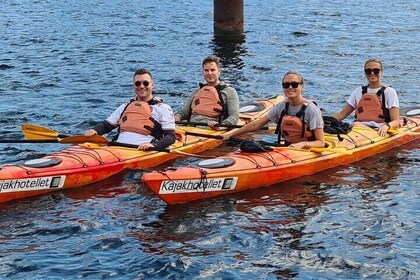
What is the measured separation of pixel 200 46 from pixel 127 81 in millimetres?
5463

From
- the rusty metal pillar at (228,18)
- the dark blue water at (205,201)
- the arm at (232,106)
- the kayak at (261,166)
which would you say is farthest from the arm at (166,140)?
the rusty metal pillar at (228,18)

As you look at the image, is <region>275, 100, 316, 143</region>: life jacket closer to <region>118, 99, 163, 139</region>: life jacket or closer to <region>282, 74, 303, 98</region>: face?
<region>282, 74, 303, 98</region>: face

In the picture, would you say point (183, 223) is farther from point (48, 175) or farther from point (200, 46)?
point (200, 46)

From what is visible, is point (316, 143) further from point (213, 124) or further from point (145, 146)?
point (145, 146)

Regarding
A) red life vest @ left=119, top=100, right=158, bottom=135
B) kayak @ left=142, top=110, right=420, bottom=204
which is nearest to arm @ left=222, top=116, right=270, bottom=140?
kayak @ left=142, top=110, right=420, bottom=204

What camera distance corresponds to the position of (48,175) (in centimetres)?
1128

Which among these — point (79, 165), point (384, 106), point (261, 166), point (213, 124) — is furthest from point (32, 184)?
point (384, 106)

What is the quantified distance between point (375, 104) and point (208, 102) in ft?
8.87

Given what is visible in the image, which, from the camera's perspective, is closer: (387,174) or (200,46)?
(387,174)

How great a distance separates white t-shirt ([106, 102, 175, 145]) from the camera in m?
12.4

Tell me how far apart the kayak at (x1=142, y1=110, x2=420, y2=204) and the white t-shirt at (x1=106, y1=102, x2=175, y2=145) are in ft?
3.45

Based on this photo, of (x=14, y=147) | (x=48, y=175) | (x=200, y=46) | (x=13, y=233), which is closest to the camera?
(x=13, y=233)

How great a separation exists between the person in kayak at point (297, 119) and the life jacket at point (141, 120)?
1.54 m

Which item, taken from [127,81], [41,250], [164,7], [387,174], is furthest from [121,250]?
[164,7]
